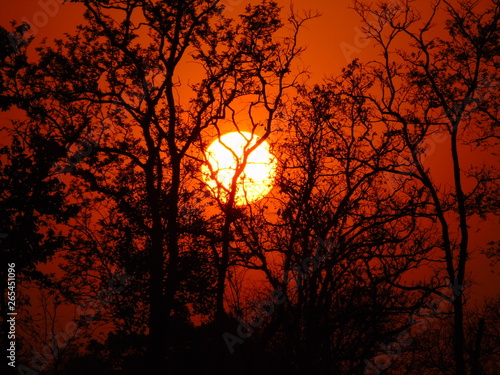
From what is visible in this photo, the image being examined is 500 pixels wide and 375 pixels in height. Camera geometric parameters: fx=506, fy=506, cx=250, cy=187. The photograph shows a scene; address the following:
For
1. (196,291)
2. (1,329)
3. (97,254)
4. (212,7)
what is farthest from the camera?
(97,254)

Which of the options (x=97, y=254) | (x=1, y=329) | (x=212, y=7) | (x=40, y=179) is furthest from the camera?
(x=97, y=254)

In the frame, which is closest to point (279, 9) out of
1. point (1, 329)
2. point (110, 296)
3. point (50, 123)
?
point (50, 123)

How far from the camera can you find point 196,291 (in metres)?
21.2

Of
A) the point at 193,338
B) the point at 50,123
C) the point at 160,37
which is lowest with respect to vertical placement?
the point at 193,338

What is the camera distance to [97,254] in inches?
983

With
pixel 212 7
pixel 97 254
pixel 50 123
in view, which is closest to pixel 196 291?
pixel 97 254

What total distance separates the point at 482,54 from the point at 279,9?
29.1ft

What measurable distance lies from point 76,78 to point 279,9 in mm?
8668

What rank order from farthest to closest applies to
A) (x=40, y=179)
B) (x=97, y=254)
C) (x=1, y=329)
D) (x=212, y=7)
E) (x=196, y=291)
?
(x=97, y=254), (x=1, y=329), (x=196, y=291), (x=212, y=7), (x=40, y=179)

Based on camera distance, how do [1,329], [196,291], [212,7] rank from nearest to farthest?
[212,7] → [196,291] → [1,329]

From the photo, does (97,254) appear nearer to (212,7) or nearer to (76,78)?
(76,78)

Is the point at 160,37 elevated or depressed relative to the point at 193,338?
elevated

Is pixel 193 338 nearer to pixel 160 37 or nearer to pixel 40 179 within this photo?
pixel 40 179

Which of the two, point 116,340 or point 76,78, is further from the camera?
point 116,340
